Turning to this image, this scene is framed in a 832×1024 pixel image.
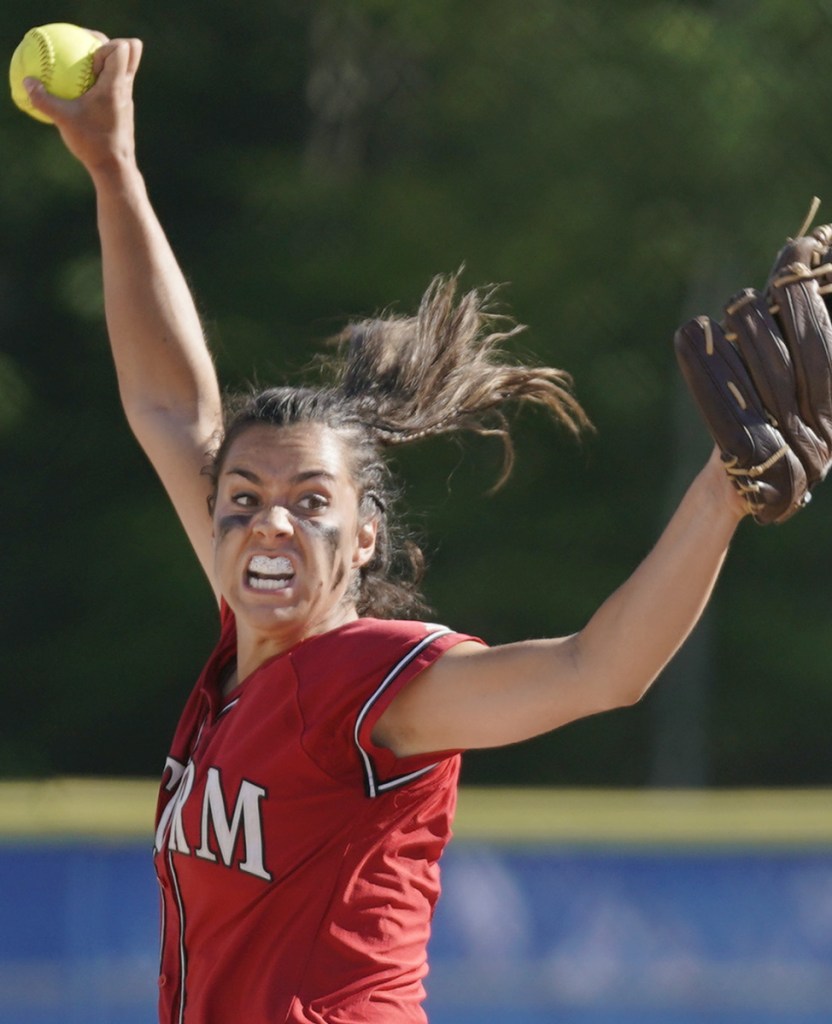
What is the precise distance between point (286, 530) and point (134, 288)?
74 cm

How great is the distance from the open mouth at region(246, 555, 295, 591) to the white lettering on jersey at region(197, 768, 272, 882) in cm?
22

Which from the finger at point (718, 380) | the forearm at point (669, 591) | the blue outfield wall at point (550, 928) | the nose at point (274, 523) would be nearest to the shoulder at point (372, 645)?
the nose at point (274, 523)

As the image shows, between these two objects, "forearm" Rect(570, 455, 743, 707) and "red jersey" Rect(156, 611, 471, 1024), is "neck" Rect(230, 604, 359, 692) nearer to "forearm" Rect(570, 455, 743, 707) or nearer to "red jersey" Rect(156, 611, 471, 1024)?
"red jersey" Rect(156, 611, 471, 1024)

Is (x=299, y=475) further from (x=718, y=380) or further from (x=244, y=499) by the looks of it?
(x=718, y=380)

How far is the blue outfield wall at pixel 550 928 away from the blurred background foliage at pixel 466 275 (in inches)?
95.0

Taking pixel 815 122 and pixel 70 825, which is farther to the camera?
pixel 815 122

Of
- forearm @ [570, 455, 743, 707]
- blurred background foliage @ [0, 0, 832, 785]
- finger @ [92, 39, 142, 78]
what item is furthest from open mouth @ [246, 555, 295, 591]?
blurred background foliage @ [0, 0, 832, 785]

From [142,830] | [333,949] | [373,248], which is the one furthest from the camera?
[373,248]

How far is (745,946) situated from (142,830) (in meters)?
1.55

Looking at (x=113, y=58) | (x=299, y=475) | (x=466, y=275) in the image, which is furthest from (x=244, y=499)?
(x=466, y=275)

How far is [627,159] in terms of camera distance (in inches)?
277

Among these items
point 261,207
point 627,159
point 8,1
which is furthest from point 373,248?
point 8,1

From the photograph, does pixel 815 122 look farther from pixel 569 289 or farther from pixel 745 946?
pixel 745 946

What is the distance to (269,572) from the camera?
1921 millimetres
